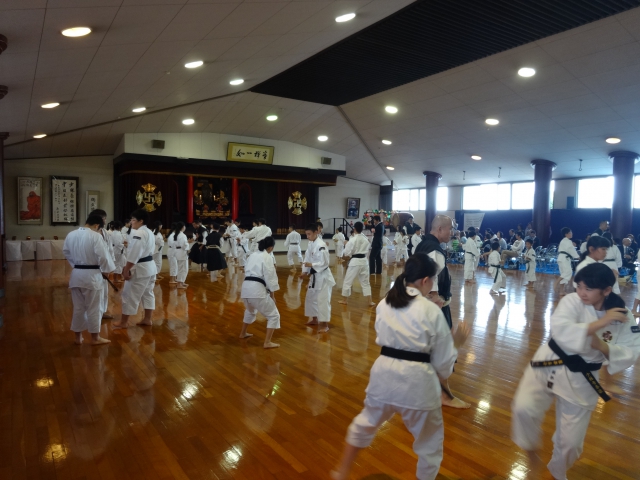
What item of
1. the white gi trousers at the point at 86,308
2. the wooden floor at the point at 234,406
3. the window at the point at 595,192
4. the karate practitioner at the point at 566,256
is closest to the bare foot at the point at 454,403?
the wooden floor at the point at 234,406

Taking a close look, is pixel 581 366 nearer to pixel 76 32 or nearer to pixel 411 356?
pixel 411 356

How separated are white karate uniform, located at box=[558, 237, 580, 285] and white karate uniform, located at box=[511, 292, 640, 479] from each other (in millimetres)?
7548

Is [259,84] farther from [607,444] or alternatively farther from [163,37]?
[607,444]

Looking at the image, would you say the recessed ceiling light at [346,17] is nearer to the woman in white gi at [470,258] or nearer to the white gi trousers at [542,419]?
the white gi trousers at [542,419]

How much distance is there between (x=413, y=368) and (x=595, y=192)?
16315mm

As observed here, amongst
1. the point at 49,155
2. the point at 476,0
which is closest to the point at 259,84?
the point at 476,0

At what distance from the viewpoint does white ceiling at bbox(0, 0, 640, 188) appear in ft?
15.4

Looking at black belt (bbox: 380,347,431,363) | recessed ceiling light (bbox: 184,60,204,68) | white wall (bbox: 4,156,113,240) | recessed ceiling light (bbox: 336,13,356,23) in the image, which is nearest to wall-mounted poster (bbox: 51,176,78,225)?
white wall (bbox: 4,156,113,240)

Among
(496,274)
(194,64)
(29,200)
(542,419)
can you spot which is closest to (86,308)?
(194,64)

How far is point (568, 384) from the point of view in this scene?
7.88 ft

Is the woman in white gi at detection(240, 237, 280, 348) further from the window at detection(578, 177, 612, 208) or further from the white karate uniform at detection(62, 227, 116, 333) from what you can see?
the window at detection(578, 177, 612, 208)

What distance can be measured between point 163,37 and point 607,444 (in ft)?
18.1

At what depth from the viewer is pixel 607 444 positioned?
322cm

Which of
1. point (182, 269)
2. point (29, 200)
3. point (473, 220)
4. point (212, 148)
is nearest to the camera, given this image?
point (182, 269)
